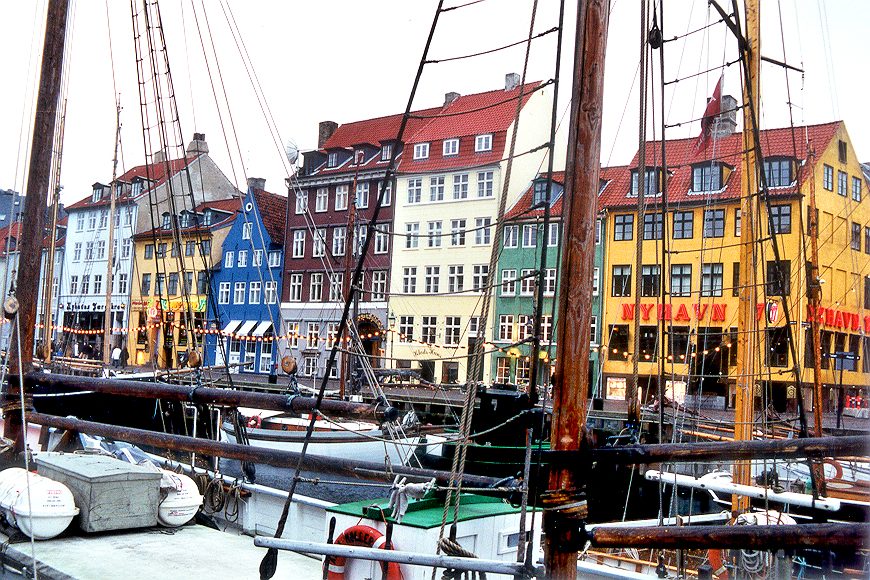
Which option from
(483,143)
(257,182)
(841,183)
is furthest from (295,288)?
(841,183)

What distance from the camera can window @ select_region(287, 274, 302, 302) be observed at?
4509cm

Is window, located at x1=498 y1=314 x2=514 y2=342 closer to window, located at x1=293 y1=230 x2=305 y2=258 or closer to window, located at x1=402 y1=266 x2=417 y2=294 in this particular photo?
window, located at x1=402 y1=266 x2=417 y2=294

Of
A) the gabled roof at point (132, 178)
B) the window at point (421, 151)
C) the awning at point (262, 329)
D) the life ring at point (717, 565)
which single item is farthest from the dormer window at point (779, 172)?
the gabled roof at point (132, 178)

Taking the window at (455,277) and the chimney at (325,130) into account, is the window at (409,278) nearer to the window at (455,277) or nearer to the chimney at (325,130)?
the window at (455,277)

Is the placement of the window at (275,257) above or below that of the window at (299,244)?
below

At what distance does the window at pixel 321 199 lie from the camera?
45.0 meters

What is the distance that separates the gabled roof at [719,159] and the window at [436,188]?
8.09 m

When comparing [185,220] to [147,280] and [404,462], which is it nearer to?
[147,280]

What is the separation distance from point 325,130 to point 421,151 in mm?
9540

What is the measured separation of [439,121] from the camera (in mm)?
40688

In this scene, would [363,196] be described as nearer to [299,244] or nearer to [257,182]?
[299,244]

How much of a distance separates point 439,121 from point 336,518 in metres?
36.4

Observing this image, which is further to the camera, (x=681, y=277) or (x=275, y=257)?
(x=275, y=257)

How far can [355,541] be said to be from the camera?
5527 millimetres
